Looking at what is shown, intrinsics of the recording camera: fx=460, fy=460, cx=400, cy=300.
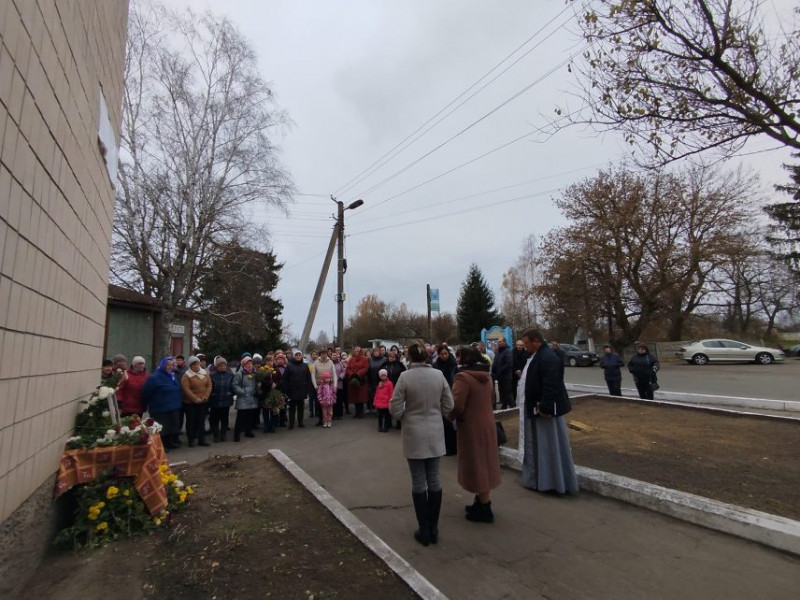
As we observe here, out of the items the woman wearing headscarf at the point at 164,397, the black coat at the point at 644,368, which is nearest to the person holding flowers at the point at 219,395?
the woman wearing headscarf at the point at 164,397

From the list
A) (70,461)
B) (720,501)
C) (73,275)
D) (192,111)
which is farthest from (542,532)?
(192,111)

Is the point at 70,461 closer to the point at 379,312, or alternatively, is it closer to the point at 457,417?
the point at 457,417

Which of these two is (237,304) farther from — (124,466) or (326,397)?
(124,466)

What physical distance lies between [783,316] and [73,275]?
5530 centimetres

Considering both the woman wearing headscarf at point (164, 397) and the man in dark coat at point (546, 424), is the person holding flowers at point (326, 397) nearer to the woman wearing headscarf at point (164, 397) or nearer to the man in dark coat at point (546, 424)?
the woman wearing headscarf at point (164, 397)

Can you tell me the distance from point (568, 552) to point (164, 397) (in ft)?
21.7

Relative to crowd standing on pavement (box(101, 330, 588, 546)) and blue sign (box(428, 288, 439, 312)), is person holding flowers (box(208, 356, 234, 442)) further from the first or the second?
blue sign (box(428, 288, 439, 312))

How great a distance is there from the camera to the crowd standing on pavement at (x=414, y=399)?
4254mm

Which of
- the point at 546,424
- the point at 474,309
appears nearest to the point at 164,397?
the point at 546,424

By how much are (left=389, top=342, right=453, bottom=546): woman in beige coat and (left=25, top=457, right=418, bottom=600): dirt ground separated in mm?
638

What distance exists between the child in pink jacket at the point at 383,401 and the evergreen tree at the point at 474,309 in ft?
134

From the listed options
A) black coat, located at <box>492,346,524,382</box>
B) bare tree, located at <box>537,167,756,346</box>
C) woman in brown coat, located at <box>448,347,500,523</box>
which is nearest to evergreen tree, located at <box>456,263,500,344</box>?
bare tree, located at <box>537,167,756,346</box>

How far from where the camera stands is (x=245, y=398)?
29.1 ft

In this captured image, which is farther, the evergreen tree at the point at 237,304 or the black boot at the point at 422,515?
the evergreen tree at the point at 237,304
